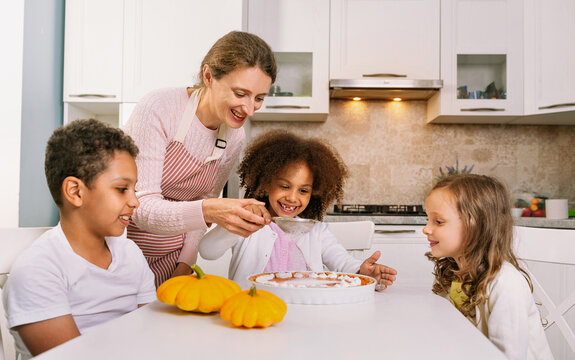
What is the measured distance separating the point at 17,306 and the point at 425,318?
0.75 metres

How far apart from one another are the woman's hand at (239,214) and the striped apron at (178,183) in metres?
0.35

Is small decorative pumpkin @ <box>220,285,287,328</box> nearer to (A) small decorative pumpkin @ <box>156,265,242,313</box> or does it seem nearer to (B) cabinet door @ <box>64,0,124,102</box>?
(A) small decorative pumpkin @ <box>156,265,242,313</box>

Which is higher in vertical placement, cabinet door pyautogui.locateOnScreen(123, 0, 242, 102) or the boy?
cabinet door pyautogui.locateOnScreen(123, 0, 242, 102)

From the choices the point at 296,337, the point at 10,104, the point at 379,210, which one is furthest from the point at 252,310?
the point at 379,210

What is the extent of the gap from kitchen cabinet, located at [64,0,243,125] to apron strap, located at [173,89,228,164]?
1412mm

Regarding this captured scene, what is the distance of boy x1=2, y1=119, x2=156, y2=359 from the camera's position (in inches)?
37.3

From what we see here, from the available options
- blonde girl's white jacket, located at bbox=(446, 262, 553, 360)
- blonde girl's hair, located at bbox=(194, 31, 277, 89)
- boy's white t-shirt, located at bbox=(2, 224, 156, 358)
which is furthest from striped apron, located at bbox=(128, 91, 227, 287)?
blonde girl's white jacket, located at bbox=(446, 262, 553, 360)

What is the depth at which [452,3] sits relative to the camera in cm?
308

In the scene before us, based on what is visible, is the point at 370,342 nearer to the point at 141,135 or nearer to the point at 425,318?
the point at 425,318

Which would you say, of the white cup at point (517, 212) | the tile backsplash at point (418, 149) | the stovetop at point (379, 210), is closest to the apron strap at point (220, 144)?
the stovetop at point (379, 210)

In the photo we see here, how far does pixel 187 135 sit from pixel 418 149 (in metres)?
2.32

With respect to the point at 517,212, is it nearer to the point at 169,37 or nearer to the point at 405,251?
the point at 405,251

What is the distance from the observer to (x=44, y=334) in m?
0.89

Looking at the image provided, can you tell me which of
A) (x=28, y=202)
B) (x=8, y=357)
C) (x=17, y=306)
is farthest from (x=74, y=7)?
(x=17, y=306)
